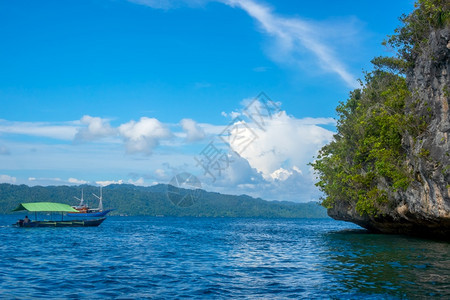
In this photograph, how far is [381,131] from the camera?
37.4m

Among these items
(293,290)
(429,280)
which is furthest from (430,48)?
(293,290)

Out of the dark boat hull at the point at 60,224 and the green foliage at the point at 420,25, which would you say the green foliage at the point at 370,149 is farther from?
the dark boat hull at the point at 60,224

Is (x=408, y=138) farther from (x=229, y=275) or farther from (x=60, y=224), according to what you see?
(x=60, y=224)

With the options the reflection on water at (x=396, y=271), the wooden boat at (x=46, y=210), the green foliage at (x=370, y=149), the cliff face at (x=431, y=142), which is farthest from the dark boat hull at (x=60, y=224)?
the cliff face at (x=431, y=142)

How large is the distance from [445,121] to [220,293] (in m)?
20.3

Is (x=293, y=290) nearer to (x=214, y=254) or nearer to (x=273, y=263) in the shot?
(x=273, y=263)

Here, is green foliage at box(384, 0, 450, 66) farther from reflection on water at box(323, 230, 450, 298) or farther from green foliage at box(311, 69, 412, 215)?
reflection on water at box(323, 230, 450, 298)

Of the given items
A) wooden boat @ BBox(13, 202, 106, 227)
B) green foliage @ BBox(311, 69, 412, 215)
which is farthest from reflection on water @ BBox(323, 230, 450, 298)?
wooden boat @ BBox(13, 202, 106, 227)

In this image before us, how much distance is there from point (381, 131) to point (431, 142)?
910cm

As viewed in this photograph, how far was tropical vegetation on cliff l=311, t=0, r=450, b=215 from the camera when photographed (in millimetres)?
31297

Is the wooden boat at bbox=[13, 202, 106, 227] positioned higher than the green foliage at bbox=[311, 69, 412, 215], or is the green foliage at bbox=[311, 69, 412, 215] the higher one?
the green foliage at bbox=[311, 69, 412, 215]

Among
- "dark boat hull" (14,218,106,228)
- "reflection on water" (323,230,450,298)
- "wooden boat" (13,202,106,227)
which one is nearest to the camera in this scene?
"reflection on water" (323,230,450,298)

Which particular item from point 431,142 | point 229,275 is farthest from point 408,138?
point 229,275

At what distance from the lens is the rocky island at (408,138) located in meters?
27.5
